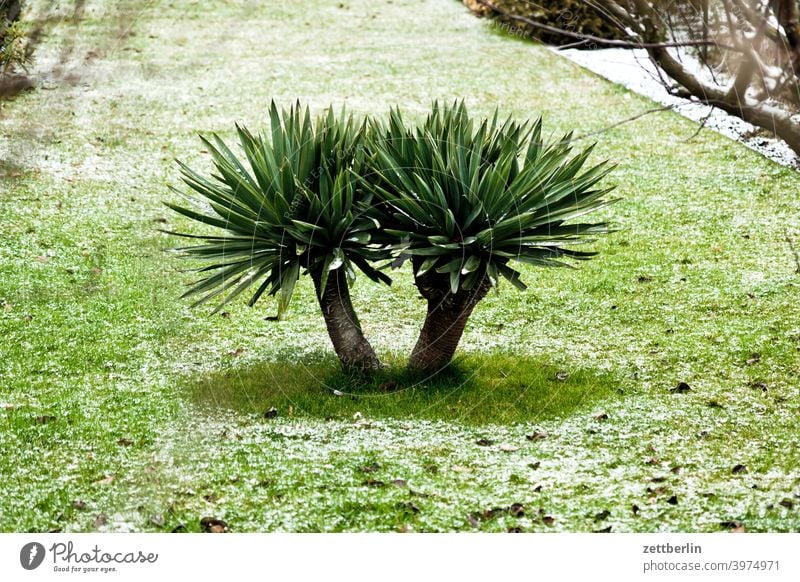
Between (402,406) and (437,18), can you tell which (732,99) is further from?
(437,18)

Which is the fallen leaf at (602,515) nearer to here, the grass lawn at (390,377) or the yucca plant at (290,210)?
the grass lawn at (390,377)

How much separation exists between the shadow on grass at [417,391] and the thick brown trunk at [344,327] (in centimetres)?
9

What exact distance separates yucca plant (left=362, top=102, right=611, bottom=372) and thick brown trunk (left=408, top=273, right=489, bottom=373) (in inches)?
2.5

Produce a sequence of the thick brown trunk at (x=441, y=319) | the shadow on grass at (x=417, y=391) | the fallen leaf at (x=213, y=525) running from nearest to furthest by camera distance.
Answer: the fallen leaf at (x=213, y=525)
the shadow on grass at (x=417, y=391)
the thick brown trunk at (x=441, y=319)

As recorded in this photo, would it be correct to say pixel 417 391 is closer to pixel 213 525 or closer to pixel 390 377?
pixel 390 377

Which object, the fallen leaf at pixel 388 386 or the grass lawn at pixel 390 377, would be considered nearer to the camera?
the grass lawn at pixel 390 377

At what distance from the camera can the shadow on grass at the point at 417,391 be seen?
17.6ft

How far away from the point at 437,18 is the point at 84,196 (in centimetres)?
956

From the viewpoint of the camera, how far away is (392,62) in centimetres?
1529

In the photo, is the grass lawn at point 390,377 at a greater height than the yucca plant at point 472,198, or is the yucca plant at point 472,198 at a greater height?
the yucca plant at point 472,198
